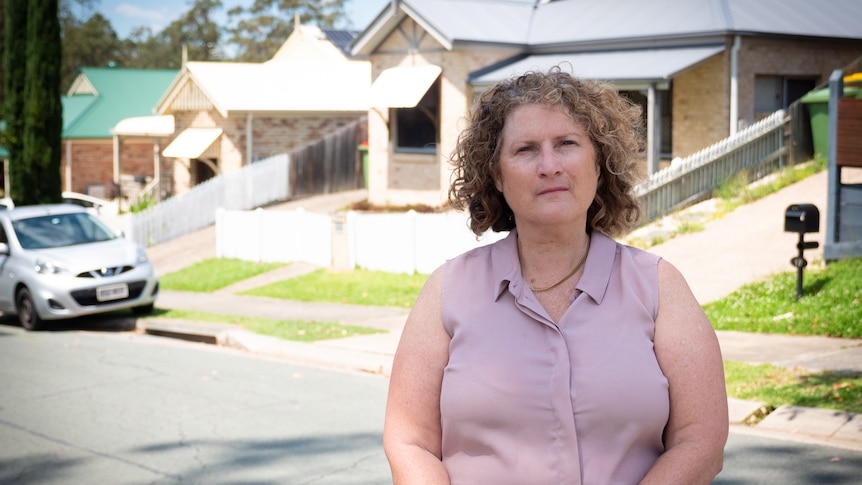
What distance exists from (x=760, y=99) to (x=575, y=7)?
5.97 metres

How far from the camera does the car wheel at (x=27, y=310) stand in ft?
49.4

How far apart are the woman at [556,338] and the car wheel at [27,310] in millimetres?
13286

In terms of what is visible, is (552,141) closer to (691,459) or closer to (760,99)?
(691,459)

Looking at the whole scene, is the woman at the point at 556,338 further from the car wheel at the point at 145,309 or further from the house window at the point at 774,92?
the house window at the point at 774,92

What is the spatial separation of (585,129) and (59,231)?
1480cm

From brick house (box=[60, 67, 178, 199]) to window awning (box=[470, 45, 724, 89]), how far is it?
22.4 m

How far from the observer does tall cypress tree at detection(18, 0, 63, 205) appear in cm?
2345

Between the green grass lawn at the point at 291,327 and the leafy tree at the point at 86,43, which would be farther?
the leafy tree at the point at 86,43

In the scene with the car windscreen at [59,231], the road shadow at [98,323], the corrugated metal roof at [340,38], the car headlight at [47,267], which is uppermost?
the corrugated metal roof at [340,38]

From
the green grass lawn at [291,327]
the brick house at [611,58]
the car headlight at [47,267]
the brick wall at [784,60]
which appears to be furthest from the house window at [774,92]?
the car headlight at [47,267]

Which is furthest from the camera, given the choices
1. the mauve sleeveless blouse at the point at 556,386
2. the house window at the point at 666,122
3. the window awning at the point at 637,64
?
the house window at the point at 666,122

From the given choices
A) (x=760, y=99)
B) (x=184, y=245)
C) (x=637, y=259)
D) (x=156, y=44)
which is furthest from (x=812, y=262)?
(x=156, y=44)

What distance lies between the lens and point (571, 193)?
9.68ft

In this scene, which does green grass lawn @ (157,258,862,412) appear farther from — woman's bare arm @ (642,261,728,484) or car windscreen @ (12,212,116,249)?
woman's bare arm @ (642,261,728,484)
